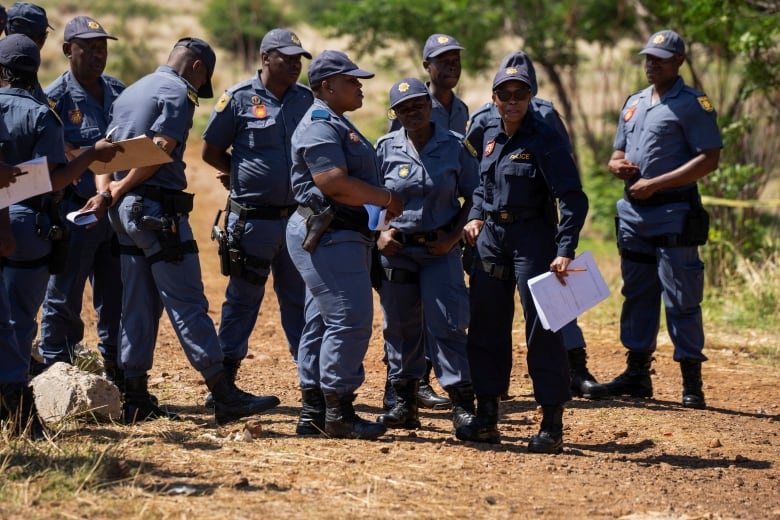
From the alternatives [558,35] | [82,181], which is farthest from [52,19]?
[82,181]

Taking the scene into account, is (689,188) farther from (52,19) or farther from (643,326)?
(52,19)

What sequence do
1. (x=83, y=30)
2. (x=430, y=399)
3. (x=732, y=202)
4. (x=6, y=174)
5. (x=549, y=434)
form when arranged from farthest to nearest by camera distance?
(x=732, y=202) → (x=430, y=399) → (x=83, y=30) → (x=549, y=434) → (x=6, y=174)

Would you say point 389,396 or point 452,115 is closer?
point 389,396

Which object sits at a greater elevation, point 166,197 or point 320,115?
point 320,115

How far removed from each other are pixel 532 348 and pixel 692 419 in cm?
161

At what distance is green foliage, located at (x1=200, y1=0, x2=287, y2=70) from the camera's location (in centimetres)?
2934

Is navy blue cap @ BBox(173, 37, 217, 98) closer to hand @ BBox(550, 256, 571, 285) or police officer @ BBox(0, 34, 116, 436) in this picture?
police officer @ BBox(0, 34, 116, 436)

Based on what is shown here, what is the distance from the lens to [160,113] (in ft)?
20.1

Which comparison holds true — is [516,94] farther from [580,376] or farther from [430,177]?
[580,376]

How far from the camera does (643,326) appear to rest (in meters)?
7.69

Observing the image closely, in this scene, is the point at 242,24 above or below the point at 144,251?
above

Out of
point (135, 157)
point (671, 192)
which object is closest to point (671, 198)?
point (671, 192)

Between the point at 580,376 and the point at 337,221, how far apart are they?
2.49 metres

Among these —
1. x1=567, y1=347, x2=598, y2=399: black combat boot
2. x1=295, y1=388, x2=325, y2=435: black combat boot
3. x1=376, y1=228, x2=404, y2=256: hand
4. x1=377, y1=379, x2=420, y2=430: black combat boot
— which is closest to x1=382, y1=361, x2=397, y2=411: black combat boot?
x1=377, y1=379, x2=420, y2=430: black combat boot
